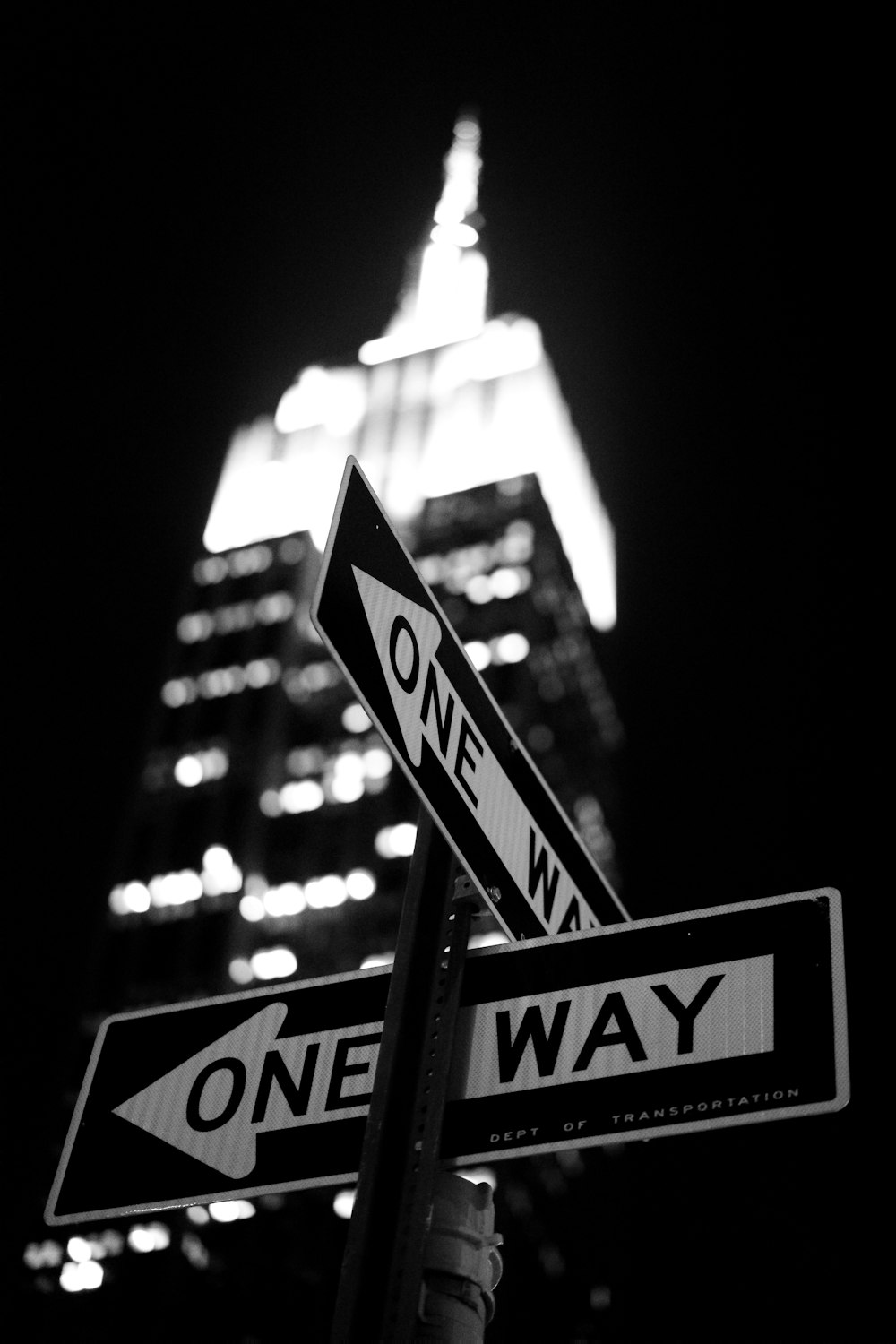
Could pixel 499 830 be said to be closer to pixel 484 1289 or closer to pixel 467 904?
pixel 467 904

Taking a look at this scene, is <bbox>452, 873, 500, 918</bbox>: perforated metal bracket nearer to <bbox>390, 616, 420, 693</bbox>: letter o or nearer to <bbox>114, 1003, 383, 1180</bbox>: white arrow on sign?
<bbox>114, 1003, 383, 1180</bbox>: white arrow on sign

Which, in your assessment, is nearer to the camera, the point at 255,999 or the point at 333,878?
the point at 255,999

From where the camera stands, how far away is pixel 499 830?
13.6 ft

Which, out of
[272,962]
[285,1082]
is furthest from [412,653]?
[272,962]

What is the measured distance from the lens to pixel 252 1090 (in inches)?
153

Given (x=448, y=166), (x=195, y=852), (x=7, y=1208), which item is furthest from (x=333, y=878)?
(x=448, y=166)

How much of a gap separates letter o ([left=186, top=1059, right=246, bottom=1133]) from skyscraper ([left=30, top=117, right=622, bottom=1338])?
74108mm

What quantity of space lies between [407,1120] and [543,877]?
1130mm

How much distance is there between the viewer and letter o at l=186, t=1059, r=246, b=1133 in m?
3.88

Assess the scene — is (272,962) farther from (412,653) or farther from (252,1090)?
(412,653)

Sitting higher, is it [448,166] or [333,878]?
[448,166]

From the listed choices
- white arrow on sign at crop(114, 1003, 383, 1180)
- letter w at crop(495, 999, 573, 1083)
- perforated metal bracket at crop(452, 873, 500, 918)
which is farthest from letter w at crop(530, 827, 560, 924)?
white arrow on sign at crop(114, 1003, 383, 1180)

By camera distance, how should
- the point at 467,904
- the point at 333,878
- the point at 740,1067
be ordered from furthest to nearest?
the point at 333,878 < the point at 467,904 < the point at 740,1067

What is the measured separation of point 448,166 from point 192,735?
52.7m
